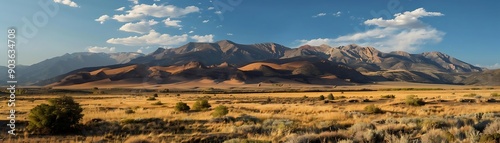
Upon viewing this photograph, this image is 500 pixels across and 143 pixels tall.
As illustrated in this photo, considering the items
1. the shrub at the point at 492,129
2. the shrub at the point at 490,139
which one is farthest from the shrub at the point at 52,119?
the shrub at the point at 492,129

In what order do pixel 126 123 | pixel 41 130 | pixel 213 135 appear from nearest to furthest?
pixel 213 135, pixel 41 130, pixel 126 123

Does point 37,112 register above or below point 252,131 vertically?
above

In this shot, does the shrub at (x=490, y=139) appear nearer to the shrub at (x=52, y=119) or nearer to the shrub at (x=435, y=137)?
the shrub at (x=435, y=137)

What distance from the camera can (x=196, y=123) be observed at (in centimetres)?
1970

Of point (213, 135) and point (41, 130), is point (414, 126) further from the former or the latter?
point (41, 130)

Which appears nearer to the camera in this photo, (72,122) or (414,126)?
(414,126)

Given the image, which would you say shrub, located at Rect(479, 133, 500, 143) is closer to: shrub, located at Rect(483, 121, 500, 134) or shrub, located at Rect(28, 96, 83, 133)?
shrub, located at Rect(483, 121, 500, 134)

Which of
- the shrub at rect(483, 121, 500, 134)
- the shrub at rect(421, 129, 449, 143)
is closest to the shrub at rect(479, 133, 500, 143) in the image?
the shrub at rect(421, 129, 449, 143)

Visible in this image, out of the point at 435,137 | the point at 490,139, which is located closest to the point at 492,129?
the point at 490,139

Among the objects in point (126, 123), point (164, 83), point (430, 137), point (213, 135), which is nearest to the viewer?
point (430, 137)

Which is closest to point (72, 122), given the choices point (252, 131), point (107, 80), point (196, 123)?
point (196, 123)

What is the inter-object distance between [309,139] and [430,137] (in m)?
3.79

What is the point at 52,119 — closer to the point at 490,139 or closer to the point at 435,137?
the point at 435,137

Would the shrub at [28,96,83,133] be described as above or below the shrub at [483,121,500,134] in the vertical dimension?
above
